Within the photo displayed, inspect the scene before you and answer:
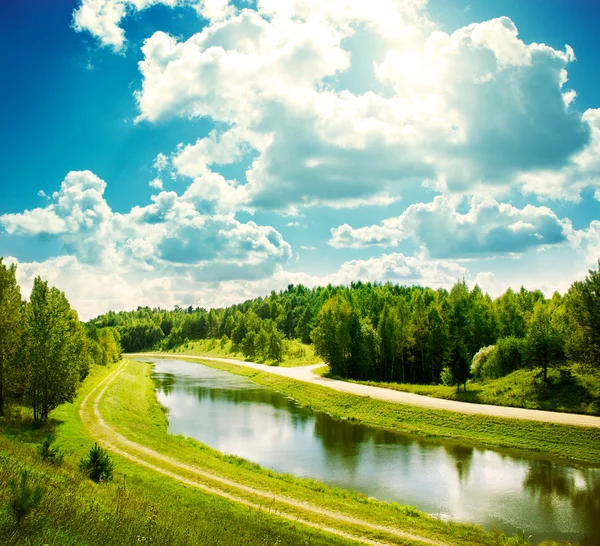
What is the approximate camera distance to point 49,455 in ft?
63.5

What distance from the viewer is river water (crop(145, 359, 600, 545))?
72.4 feet

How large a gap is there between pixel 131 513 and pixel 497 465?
27.3 m

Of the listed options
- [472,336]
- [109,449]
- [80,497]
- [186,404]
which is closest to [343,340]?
[472,336]

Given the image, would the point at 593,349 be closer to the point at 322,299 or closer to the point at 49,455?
the point at 49,455

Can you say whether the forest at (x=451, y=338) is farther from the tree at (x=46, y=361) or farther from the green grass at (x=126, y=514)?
the tree at (x=46, y=361)

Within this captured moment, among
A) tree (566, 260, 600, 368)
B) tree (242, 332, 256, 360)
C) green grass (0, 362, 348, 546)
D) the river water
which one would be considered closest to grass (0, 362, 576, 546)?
green grass (0, 362, 348, 546)

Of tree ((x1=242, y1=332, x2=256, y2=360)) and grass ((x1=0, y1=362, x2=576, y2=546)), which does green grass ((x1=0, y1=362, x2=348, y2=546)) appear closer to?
grass ((x1=0, y1=362, x2=576, y2=546))

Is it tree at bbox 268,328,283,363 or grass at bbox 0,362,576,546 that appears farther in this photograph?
tree at bbox 268,328,283,363

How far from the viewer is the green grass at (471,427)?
1252 inches

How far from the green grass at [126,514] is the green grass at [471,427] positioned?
24190 mm

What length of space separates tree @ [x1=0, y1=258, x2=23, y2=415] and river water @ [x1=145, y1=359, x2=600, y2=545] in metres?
15.5

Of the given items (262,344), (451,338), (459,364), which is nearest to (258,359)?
(262,344)

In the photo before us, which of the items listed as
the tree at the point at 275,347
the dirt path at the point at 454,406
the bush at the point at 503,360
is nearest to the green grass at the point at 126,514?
the dirt path at the point at 454,406

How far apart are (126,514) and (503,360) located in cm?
5646
